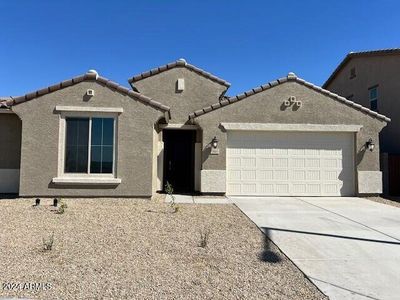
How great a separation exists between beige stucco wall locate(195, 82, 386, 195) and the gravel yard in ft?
17.3

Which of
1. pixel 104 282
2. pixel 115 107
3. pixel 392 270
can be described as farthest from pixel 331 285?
pixel 115 107

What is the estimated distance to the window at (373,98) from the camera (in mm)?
17328

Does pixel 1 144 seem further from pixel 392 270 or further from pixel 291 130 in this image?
pixel 392 270

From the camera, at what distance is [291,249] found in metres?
6.22

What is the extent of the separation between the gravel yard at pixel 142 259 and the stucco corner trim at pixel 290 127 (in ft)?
16.8

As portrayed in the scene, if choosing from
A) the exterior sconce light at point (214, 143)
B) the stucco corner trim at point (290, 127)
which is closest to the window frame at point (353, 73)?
the stucco corner trim at point (290, 127)

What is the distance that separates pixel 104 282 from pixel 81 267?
744 mm

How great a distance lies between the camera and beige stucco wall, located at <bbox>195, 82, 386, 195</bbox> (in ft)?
44.2

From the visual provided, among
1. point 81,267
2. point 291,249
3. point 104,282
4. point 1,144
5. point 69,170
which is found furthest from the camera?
point 1,144

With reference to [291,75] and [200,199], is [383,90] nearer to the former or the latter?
[291,75]

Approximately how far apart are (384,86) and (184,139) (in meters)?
10.2

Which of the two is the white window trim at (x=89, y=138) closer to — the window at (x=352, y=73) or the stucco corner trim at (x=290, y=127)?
the stucco corner trim at (x=290, y=127)

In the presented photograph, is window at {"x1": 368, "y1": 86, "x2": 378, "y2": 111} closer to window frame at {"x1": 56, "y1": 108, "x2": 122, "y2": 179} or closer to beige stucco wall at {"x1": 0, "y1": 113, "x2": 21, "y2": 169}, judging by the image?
window frame at {"x1": 56, "y1": 108, "x2": 122, "y2": 179}

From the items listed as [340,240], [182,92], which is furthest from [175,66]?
[340,240]
